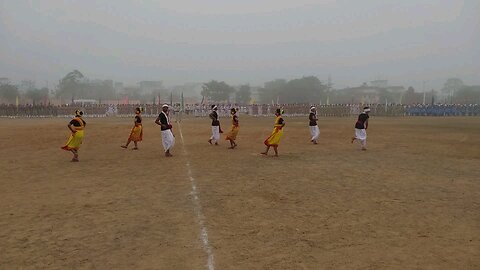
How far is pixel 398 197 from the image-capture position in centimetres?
805

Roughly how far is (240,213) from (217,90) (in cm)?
7804

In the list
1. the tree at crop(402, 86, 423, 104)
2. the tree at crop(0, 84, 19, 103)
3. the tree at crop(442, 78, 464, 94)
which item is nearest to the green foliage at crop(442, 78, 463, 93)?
the tree at crop(442, 78, 464, 94)

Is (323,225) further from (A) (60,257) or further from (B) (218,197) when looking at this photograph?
(A) (60,257)

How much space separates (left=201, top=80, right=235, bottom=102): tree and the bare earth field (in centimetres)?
7122

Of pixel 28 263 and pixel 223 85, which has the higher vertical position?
pixel 223 85

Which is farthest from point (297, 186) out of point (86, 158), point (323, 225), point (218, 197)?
point (86, 158)

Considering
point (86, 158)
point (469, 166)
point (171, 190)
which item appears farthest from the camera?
point (86, 158)

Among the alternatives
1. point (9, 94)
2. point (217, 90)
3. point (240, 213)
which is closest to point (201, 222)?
point (240, 213)

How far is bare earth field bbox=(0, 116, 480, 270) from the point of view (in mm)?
5051

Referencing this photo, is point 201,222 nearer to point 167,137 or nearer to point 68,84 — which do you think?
point 167,137

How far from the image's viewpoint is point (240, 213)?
22.5ft

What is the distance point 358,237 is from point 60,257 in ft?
13.0

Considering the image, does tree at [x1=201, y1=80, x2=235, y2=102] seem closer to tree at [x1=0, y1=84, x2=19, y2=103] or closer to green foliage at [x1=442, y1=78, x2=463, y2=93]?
tree at [x1=0, y1=84, x2=19, y2=103]

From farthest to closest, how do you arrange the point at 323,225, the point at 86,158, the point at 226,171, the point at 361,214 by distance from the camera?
the point at 86,158 < the point at 226,171 < the point at 361,214 < the point at 323,225
